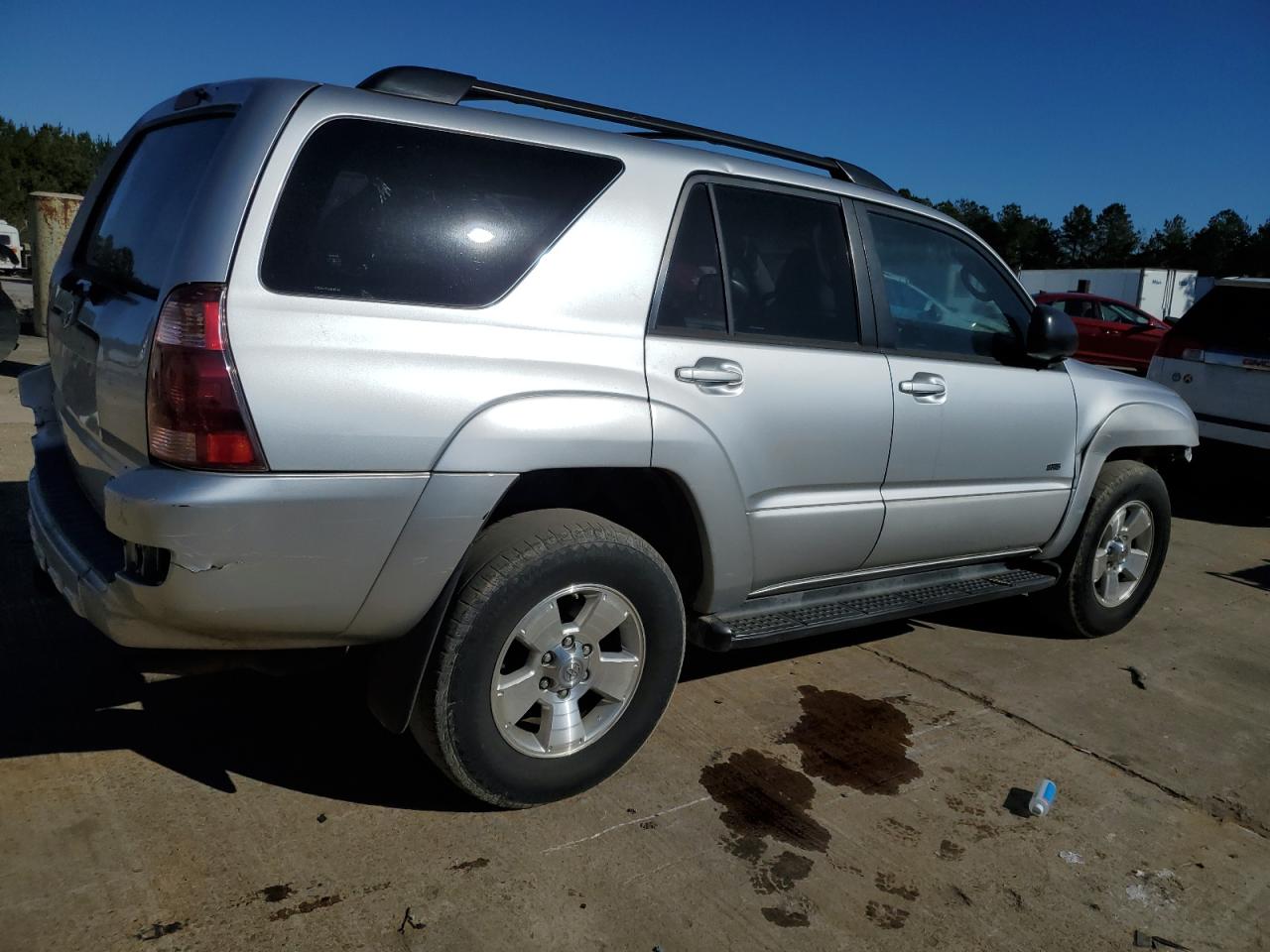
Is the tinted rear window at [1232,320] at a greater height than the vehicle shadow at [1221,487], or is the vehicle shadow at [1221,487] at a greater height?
the tinted rear window at [1232,320]

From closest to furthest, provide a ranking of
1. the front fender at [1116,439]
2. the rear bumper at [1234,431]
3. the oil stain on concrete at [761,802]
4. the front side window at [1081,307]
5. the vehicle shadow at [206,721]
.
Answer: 1. the oil stain on concrete at [761,802]
2. the vehicle shadow at [206,721]
3. the front fender at [1116,439]
4. the rear bumper at [1234,431]
5. the front side window at [1081,307]

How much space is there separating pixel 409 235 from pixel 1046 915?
243 centimetres

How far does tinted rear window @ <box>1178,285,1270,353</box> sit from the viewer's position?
7535 mm

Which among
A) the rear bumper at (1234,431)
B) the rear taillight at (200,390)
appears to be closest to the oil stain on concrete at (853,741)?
the rear taillight at (200,390)

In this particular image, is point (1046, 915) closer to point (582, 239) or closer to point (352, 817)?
point (352, 817)

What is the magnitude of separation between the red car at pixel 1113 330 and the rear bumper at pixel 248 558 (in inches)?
705

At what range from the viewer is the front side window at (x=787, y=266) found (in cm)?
327

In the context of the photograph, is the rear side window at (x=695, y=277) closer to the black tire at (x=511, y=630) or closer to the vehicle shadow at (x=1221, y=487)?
the black tire at (x=511, y=630)

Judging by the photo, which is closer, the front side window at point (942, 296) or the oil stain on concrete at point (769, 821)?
the oil stain on concrete at point (769, 821)

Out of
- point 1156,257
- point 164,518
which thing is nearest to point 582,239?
point 164,518

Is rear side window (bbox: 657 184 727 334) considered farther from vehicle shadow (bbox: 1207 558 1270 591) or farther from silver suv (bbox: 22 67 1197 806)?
vehicle shadow (bbox: 1207 558 1270 591)

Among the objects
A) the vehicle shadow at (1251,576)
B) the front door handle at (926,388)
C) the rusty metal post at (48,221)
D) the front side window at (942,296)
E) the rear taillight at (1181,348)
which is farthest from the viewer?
the rusty metal post at (48,221)

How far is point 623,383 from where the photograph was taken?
2.83 m

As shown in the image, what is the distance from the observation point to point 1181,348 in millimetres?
8016
